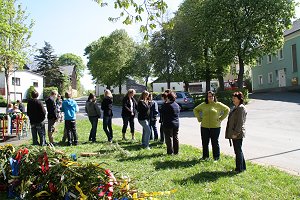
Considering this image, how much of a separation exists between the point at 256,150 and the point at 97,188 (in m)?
7.37

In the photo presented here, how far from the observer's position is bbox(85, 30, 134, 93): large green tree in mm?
52875

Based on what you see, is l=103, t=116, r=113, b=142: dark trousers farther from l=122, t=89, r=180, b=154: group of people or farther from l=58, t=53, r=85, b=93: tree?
l=58, t=53, r=85, b=93: tree

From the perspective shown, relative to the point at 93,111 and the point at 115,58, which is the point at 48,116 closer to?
the point at 93,111

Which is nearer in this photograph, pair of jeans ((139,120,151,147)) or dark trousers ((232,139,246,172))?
dark trousers ((232,139,246,172))

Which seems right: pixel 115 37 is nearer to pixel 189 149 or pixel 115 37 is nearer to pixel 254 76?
pixel 254 76

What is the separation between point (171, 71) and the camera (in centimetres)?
3738

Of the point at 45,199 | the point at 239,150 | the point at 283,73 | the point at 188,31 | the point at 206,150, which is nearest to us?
the point at 45,199

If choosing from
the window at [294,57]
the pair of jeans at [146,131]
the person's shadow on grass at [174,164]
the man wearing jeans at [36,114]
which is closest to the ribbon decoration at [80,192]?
the person's shadow on grass at [174,164]

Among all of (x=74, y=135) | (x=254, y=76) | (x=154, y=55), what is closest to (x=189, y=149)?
(x=74, y=135)

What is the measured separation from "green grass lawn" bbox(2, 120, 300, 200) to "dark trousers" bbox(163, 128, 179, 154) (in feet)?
0.78

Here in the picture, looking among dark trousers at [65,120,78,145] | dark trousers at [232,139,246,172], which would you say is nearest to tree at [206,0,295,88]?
dark trousers at [65,120,78,145]

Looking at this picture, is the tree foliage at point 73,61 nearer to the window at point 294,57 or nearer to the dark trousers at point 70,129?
the window at point 294,57

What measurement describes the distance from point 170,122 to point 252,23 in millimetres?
26658

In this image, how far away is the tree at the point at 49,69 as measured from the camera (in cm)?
6831
